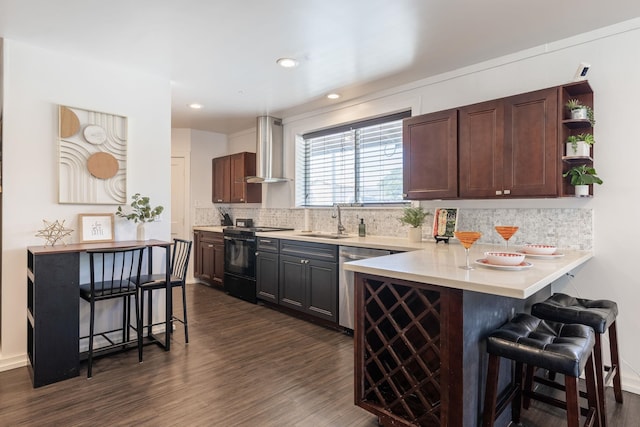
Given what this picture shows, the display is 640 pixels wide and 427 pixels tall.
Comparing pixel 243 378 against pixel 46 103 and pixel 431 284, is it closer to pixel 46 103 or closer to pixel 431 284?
pixel 431 284

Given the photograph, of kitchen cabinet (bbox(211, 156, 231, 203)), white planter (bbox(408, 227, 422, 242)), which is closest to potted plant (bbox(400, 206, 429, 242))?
white planter (bbox(408, 227, 422, 242))

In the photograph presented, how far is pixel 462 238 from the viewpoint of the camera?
1953mm

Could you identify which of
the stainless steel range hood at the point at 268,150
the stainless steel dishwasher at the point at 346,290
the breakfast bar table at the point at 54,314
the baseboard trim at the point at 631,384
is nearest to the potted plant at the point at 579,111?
the baseboard trim at the point at 631,384

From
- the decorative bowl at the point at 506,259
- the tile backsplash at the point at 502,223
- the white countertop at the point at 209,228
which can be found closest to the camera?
the decorative bowl at the point at 506,259

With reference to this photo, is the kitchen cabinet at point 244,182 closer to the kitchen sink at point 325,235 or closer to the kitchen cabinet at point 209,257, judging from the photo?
the kitchen cabinet at point 209,257

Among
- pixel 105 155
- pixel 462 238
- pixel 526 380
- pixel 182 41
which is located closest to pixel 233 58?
pixel 182 41

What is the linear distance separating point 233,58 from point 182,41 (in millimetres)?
463

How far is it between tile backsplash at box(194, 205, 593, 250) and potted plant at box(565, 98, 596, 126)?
70 centimetres

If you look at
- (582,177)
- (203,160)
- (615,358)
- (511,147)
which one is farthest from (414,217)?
(203,160)

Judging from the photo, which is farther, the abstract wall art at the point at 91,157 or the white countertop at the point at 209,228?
the white countertop at the point at 209,228

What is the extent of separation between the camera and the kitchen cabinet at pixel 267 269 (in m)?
4.29

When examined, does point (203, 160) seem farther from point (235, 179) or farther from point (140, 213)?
point (140, 213)

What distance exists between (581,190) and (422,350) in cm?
173

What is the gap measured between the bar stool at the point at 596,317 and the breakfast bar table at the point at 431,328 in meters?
0.19
